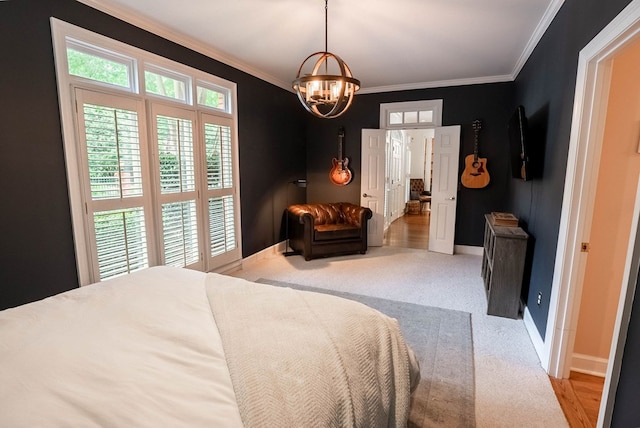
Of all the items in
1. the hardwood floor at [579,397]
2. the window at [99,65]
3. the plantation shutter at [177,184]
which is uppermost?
the window at [99,65]

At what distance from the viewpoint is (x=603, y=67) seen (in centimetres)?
189

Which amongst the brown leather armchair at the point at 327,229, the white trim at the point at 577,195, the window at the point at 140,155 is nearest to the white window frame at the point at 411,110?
the brown leather armchair at the point at 327,229

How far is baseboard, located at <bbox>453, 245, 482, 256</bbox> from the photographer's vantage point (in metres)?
5.21

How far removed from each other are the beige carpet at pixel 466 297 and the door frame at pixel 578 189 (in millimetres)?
270

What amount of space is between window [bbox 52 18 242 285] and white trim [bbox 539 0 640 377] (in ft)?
Result: 11.3

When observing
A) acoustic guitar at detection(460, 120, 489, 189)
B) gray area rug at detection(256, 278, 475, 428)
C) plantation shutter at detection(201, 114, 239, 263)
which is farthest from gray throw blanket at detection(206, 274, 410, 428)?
acoustic guitar at detection(460, 120, 489, 189)

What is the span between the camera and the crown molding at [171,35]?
267 cm

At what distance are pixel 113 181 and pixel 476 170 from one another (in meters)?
4.85

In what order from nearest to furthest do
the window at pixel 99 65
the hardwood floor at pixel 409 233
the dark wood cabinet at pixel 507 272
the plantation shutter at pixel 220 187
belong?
the window at pixel 99 65
the dark wood cabinet at pixel 507 272
the plantation shutter at pixel 220 187
the hardwood floor at pixel 409 233

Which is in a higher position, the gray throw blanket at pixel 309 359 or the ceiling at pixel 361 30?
the ceiling at pixel 361 30

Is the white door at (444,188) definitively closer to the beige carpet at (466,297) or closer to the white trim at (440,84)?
the beige carpet at (466,297)

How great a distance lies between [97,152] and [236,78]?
214 centimetres

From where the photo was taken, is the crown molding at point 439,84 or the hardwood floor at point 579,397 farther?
the crown molding at point 439,84

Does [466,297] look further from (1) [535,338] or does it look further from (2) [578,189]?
(2) [578,189]
